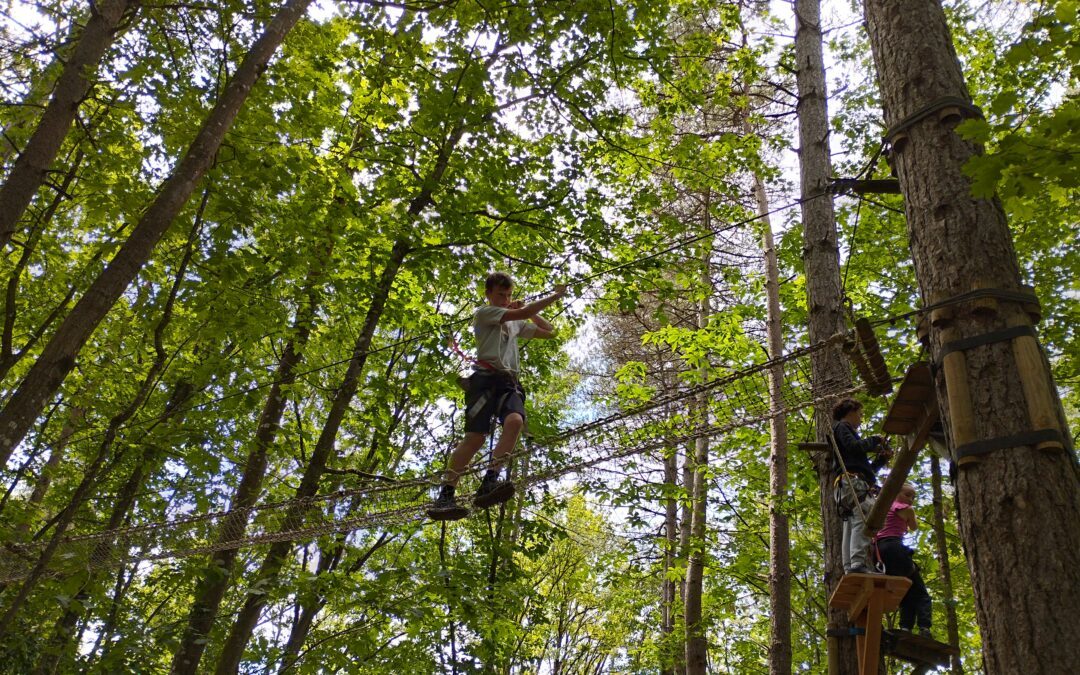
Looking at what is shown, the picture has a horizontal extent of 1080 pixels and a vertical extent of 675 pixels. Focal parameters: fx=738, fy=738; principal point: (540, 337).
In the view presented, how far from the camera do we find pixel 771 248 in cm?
831

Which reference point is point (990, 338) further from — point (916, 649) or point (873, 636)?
point (916, 649)

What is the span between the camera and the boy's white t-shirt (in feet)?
13.7

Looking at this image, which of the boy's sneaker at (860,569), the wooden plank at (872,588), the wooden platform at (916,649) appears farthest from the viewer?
the boy's sneaker at (860,569)

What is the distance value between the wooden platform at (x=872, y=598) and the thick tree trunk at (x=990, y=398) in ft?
4.83

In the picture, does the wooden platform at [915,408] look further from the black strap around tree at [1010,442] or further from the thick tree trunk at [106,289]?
the thick tree trunk at [106,289]

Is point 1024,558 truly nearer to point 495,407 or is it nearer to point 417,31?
point 495,407

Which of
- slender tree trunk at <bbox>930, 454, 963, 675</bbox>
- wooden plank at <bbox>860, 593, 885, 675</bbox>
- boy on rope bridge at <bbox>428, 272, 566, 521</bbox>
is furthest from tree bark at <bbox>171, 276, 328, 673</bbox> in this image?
slender tree trunk at <bbox>930, 454, 963, 675</bbox>

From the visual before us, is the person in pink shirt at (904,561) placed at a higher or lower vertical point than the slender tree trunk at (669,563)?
lower

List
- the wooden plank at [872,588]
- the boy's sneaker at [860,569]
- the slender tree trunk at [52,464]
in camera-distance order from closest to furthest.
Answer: the wooden plank at [872,588] → the boy's sneaker at [860,569] → the slender tree trunk at [52,464]

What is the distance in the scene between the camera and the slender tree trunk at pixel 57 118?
3881 millimetres

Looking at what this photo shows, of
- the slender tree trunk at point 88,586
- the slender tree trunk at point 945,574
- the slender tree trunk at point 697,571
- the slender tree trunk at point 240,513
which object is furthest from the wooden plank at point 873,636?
the slender tree trunk at point 88,586

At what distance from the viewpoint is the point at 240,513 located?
4.90 metres

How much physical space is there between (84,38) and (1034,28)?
186 inches

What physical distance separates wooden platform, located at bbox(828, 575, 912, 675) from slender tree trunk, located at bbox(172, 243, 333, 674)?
145 inches
